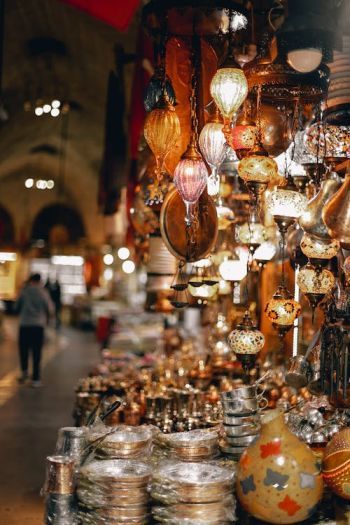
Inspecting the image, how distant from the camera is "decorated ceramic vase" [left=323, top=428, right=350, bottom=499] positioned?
8.29 ft

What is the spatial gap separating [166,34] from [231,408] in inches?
63.2

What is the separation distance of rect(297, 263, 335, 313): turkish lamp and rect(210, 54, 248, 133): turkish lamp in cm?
79

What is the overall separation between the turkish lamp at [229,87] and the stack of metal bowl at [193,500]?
1.44 meters

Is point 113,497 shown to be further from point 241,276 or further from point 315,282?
point 241,276

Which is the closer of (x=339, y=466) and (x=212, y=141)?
(x=339, y=466)

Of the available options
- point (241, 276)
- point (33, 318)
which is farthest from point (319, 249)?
point (33, 318)

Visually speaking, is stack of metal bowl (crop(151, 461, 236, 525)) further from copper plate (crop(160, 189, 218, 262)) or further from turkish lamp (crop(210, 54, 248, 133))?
turkish lamp (crop(210, 54, 248, 133))

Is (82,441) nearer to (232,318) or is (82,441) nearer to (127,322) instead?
(232,318)

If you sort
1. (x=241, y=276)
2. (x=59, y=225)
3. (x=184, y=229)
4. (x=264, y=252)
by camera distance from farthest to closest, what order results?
(x=59, y=225), (x=241, y=276), (x=264, y=252), (x=184, y=229)

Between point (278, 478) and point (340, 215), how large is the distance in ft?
2.90

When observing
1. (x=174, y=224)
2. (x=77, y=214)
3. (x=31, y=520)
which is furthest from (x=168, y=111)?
(x=77, y=214)

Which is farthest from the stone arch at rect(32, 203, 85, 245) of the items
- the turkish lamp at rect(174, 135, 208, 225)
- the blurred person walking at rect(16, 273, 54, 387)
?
the turkish lamp at rect(174, 135, 208, 225)

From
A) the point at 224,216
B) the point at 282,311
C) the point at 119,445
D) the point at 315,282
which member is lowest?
the point at 119,445

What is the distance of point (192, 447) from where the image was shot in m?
2.93
